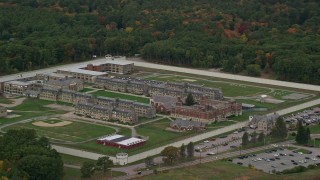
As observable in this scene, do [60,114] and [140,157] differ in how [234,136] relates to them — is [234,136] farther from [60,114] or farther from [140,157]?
[60,114]

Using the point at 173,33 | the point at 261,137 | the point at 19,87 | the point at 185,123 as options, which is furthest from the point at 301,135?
the point at 173,33

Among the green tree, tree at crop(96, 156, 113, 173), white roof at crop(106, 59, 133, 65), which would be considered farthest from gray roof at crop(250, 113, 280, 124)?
white roof at crop(106, 59, 133, 65)

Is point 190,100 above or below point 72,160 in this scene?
above

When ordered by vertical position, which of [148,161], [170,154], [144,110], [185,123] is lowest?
[148,161]

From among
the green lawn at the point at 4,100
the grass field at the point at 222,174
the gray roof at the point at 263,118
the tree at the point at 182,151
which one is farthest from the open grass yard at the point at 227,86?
the grass field at the point at 222,174

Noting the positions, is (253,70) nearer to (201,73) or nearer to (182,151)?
(201,73)

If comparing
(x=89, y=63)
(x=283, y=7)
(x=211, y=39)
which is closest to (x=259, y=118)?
(x=89, y=63)

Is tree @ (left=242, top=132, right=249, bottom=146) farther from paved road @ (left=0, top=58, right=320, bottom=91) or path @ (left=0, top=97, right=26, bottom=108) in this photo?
path @ (left=0, top=97, right=26, bottom=108)
